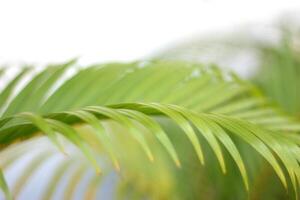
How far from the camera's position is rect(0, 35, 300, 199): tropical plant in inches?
19.6

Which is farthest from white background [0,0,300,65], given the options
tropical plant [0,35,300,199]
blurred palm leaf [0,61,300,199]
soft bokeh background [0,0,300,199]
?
blurred palm leaf [0,61,300,199]

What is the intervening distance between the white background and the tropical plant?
2.11 feet

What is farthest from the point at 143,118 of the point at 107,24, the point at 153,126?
the point at 107,24

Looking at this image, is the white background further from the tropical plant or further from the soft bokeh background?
the tropical plant

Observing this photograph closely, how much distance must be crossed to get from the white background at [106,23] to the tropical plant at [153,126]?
2.11 feet

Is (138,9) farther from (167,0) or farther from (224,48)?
(224,48)

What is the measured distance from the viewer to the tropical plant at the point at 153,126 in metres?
0.50

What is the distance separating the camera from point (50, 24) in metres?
1.90

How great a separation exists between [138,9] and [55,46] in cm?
34

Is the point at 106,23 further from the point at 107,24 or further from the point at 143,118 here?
the point at 143,118

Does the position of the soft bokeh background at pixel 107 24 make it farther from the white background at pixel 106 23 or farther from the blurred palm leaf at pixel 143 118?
the blurred palm leaf at pixel 143 118

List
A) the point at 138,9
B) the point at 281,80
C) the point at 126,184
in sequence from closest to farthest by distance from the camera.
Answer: the point at 126,184 < the point at 281,80 < the point at 138,9

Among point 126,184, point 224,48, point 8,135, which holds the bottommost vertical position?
point 126,184

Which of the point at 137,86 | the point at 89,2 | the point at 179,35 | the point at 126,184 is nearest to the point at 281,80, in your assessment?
the point at 126,184
